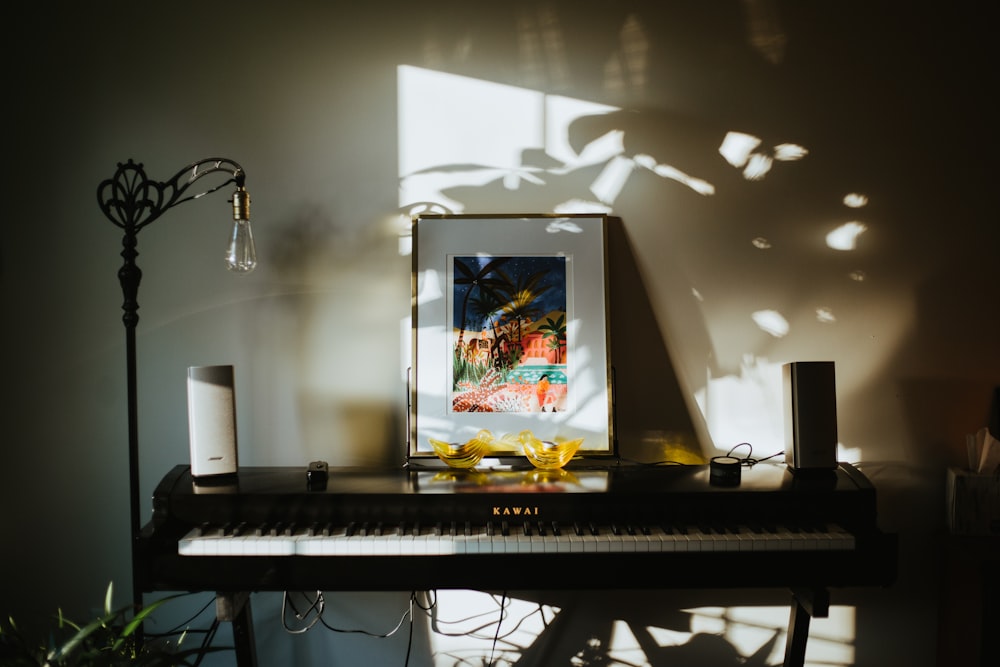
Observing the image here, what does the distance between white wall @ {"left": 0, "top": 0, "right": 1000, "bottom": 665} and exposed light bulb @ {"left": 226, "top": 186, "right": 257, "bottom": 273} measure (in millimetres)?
505

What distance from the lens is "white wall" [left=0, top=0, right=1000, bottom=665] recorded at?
7.66ft

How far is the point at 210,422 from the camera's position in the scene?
1953mm

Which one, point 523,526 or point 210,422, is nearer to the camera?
point 523,526

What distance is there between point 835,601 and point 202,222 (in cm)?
274

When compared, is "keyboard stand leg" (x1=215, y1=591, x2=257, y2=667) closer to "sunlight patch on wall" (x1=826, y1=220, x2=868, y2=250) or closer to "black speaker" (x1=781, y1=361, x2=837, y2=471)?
"black speaker" (x1=781, y1=361, x2=837, y2=471)

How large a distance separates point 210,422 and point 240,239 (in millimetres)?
574

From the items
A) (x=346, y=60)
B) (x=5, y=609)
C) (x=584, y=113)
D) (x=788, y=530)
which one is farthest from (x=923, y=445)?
(x=5, y=609)

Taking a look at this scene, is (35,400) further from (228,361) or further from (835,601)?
(835,601)

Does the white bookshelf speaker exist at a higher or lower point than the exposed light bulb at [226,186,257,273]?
lower

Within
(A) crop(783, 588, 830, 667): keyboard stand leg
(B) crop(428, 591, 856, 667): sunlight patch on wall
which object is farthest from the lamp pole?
(A) crop(783, 588, 830, 667): keyboard stand leg

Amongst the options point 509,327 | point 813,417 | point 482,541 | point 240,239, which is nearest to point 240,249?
point 240,239

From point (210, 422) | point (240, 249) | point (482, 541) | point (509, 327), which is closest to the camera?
point (482, 541)

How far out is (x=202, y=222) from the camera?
7.69 ft

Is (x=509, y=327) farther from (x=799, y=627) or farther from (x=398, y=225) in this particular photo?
(x=799, y=627)
